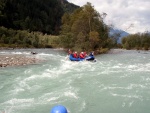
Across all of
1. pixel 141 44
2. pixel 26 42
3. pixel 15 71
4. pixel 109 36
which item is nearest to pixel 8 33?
pixel 26 42

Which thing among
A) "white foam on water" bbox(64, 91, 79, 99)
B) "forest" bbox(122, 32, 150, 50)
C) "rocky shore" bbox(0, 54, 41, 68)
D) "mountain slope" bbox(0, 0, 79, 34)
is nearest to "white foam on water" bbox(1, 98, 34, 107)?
"white foam on water" bbox(64, 91, 79, 99)

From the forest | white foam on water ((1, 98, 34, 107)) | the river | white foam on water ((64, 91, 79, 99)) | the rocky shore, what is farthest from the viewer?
the forest

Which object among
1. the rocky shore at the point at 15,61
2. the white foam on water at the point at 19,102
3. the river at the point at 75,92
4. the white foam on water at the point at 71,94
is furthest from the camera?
the rocky shore at the point at 15,61

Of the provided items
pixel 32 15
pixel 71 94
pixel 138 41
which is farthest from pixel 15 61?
pixel 32 15

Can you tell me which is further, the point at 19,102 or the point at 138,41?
the point at 138,41

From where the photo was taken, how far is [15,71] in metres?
22.1

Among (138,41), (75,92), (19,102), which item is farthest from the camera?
(138,41)

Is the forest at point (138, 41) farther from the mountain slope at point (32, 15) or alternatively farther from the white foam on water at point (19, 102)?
the white foam on water at point (19, 102)

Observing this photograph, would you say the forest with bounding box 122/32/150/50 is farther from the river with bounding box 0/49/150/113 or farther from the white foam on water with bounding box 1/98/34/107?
the white foam on water with bounding box 1/98/34/107

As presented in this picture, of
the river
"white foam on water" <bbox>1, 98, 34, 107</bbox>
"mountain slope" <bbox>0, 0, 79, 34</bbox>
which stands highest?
"mountain slope" <bbox>0, 0, 79, 34</bbox>

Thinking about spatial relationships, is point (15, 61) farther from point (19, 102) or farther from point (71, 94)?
point (19, 102)

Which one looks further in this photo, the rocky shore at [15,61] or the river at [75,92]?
the rocky shore at [15,61]

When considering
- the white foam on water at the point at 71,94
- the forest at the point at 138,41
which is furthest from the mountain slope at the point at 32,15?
the white foam on water at the point at 71,94

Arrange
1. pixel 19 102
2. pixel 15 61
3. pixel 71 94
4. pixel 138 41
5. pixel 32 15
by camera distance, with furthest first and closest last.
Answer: pixel 32 15, pixel 138 41, pixel 15 61, pixel 71 94, pixel 19 102
